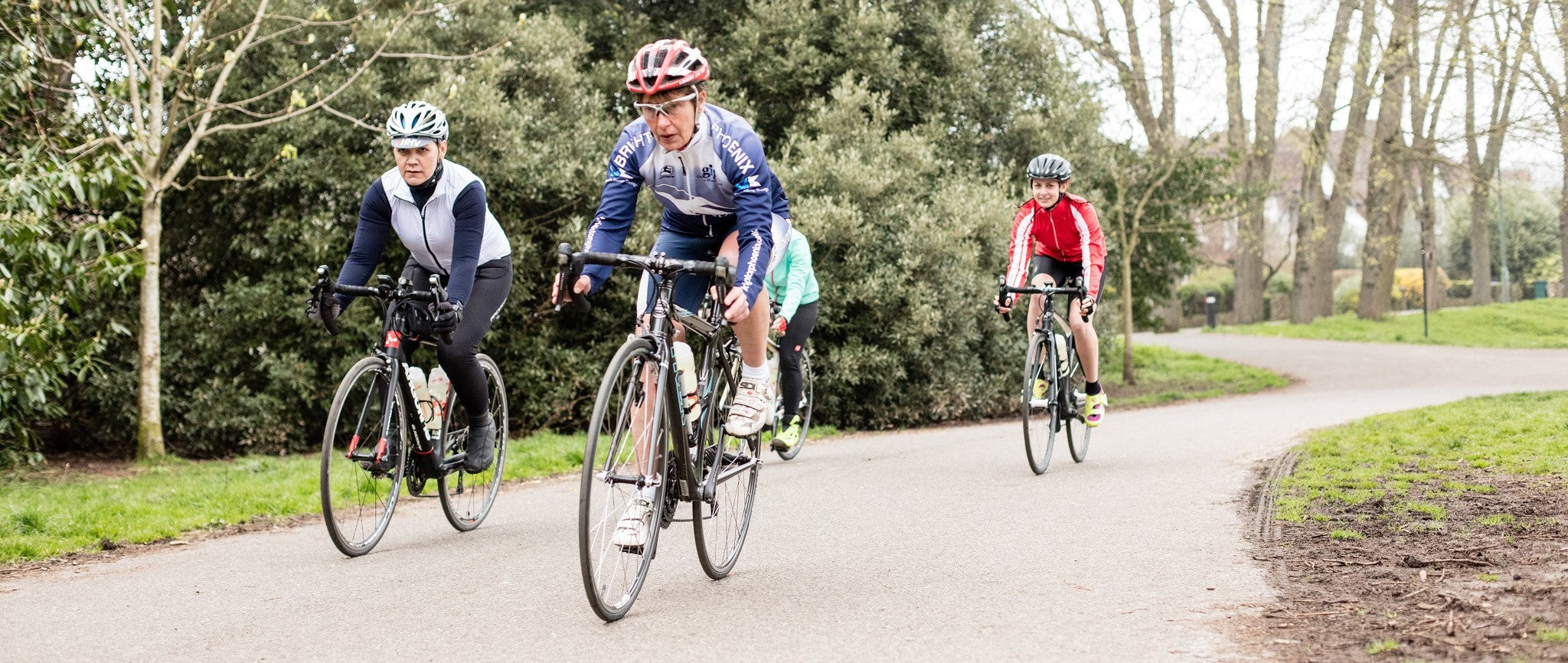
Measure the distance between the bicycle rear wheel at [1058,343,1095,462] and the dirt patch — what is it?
2.15 metres

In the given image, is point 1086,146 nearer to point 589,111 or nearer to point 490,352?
point 589,111

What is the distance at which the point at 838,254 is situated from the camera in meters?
14.6

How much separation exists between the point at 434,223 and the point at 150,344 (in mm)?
7147

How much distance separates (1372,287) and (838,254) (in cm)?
2484

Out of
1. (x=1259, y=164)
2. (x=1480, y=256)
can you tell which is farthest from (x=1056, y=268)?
(x=1480, y=256)

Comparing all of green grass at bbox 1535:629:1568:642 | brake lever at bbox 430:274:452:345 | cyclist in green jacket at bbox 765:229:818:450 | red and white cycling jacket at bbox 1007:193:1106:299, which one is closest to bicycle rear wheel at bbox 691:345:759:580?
brake lever at bbox 430:274:452:345

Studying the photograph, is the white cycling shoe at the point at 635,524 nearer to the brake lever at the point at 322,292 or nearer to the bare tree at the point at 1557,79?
the brake lever at the point at 322,292

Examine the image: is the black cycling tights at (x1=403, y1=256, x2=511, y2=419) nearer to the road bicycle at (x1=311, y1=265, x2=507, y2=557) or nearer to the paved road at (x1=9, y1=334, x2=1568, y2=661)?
the road bicycle at (x1=311, y1=265, x2=507, y2=557)

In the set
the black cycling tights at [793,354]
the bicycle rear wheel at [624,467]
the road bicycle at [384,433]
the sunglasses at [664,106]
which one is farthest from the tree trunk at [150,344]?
the bicycle rear wheel at [624,467]

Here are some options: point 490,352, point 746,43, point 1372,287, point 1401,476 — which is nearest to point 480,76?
point 490,352

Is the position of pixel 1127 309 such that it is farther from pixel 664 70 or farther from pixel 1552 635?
pixel 1552 635

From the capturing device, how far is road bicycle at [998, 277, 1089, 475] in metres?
8.81

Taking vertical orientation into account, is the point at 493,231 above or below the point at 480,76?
below

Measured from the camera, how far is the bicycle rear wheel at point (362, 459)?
5.99 m
